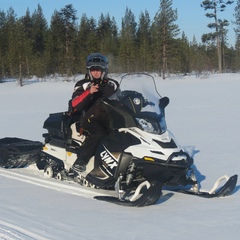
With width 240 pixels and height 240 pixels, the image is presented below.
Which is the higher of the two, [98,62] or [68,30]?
[68,30]

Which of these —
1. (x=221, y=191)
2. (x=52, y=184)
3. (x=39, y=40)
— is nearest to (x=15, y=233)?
(x=52, y=184)

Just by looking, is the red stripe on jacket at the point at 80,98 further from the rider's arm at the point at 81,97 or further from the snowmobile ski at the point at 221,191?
the snowmobile ski at the point at 221,191

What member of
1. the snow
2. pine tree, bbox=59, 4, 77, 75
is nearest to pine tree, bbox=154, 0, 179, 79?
pine tree, bbox=59, 4, 77, 75

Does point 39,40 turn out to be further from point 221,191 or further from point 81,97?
point 221,191

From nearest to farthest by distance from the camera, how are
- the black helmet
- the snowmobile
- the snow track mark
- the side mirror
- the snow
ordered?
the snow track mark < the snow < the snowmobile < the side mirror < the black helmet

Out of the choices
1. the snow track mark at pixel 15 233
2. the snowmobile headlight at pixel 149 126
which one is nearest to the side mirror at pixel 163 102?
the snowmobile headlight at pixel 149 126

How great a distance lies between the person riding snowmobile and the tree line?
1071 inches

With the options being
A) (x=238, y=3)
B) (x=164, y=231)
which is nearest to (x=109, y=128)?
(x=164, y=231)

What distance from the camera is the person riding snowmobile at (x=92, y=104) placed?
5035 mm

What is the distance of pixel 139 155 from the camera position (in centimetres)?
451

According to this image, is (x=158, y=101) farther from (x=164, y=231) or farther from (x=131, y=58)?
(x=131, y=58)

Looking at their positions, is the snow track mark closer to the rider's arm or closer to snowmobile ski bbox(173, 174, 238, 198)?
the rider's arm

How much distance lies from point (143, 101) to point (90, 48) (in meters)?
40.9

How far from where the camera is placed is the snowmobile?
4.43 meters
